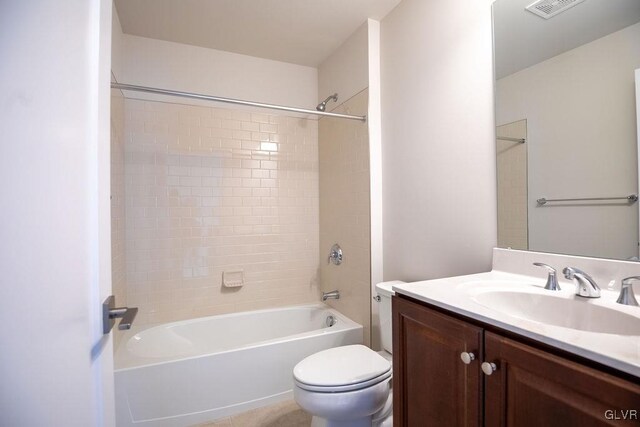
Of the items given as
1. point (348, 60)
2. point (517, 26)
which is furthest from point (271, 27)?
point (517, 26)

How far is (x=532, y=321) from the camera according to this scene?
0.71m

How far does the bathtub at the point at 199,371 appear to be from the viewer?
1617 millimetres

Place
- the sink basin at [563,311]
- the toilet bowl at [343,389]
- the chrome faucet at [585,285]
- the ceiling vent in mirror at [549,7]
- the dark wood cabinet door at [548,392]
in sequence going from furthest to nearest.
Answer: the toilet bowl at [343,389] < the ceiling vent in mirror at [549,7] < the chrome faucet at [585,285] < the sink basin at [563,311] < the dark wood cabinet door at [548,392]

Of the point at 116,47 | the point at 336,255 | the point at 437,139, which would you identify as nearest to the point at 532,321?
the point at 437,139

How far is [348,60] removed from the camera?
229cm

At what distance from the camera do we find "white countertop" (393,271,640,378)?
0.54 metres

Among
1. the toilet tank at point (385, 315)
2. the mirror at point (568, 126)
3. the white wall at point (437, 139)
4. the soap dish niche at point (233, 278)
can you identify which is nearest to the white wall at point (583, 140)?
the mirror at point (568, 126)

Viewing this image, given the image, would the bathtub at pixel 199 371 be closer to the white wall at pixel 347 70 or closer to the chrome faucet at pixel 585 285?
the chrome faucet at pixel 585 285

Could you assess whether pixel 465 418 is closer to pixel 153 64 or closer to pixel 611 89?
pixel 611 89

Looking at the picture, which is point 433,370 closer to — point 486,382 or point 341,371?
point 486,382

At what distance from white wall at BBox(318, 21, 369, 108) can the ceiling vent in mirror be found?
1020mm

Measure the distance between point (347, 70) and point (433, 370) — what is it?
2156 mm

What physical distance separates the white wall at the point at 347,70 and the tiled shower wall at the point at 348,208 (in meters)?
0.09

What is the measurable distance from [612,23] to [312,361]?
1.78 m
